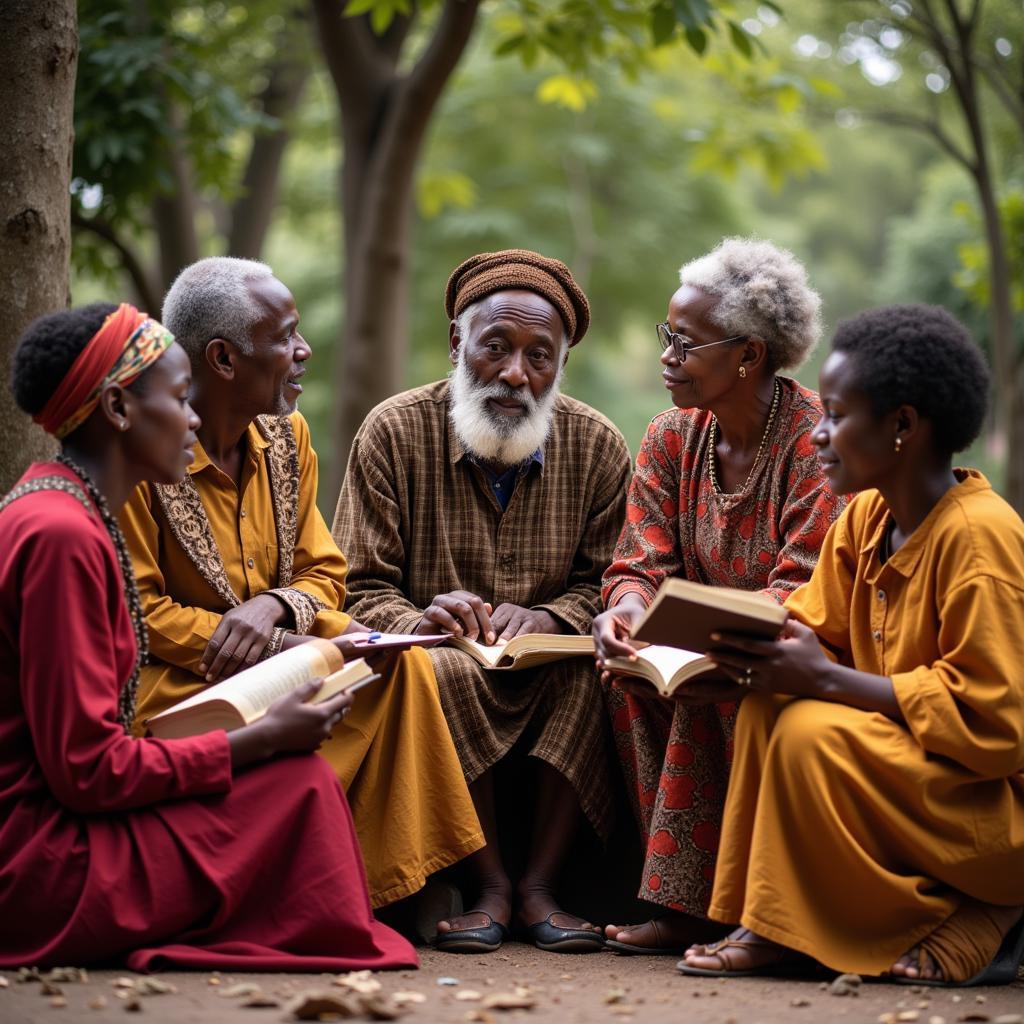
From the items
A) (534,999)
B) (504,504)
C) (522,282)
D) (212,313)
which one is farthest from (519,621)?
(534,999)

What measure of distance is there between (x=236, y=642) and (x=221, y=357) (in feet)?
3.14

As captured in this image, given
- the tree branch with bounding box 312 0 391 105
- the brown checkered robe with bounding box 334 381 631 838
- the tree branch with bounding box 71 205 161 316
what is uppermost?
the tree branch with bounding box 312 0 391 105

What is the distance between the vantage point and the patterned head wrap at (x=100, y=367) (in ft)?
12.1

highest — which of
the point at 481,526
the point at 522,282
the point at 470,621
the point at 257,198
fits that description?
the point at 257,198

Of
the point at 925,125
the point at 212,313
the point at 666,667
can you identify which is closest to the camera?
the point at 666,667

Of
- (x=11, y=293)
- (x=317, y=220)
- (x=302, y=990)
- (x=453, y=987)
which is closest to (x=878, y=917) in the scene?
(x=453, y=987)

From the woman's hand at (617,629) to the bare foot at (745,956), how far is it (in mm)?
924

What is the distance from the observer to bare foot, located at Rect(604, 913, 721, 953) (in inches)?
177

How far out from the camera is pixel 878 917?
12.7 feet

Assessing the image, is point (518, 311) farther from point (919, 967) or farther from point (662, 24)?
point (919, 967)

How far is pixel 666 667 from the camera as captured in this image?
14.1 feet

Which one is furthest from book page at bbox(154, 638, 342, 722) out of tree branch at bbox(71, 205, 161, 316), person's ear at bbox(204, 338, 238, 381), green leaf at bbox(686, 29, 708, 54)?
tree branch at bbox(71, 205, 161, 316)

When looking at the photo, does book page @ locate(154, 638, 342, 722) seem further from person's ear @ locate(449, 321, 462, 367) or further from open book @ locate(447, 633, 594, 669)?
person's ear @ locate(449, 321, 462, 367)

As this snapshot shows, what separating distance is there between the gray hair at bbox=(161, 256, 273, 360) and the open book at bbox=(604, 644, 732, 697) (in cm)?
160
